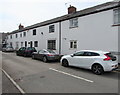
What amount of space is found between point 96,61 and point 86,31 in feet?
18.6

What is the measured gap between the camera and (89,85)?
4652 mm

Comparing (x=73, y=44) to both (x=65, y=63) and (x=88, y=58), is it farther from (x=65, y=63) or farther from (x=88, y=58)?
(x=88, y=58)

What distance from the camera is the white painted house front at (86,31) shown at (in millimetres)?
9375

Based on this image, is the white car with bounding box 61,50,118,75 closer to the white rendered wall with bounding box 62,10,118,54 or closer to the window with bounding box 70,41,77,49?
the white rendered wall with bounding box 62,10,118,54

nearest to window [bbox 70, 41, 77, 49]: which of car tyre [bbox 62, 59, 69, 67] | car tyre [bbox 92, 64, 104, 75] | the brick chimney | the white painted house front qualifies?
the white painted house front

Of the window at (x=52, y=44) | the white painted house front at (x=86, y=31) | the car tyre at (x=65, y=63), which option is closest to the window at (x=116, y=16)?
the white painted house front at (x=86, y=31)

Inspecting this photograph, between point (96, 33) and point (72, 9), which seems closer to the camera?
point (96, 33)

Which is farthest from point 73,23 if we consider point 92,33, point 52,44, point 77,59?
point 77,59

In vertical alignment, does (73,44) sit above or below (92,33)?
below

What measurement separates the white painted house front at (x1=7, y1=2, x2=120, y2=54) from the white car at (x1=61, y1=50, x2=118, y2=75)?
3.48 metres

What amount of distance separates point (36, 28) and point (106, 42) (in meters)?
14.2

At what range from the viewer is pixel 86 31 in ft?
37.1

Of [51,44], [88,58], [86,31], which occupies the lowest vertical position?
[88,58]

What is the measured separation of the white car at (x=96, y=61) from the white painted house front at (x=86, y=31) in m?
3.48
